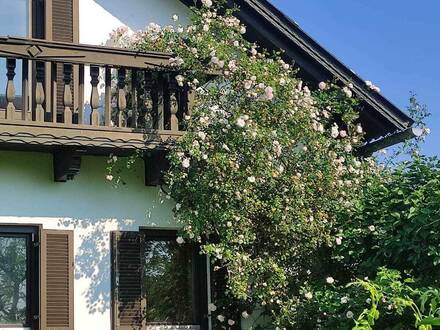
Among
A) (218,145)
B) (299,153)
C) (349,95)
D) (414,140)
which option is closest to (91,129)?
(218,145)

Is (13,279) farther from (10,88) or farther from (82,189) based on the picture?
(10,88)

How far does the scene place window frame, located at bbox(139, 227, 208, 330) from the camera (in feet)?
34.4

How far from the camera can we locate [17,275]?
988 centimetres

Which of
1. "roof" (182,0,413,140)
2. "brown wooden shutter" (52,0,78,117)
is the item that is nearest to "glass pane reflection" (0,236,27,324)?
"brown wooden shutter" (52,0,78,117)

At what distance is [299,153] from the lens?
9.99 metres

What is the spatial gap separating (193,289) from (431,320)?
5935mm

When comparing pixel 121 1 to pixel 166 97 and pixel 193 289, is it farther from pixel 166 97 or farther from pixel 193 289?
pixel 193 289

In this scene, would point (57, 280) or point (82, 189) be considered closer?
point (57, 280)

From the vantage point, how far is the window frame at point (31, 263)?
9742mm

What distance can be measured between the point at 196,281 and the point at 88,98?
2492 millimetres

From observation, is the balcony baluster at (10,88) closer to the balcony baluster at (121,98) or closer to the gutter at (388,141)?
the balcony baluster at (121,98)

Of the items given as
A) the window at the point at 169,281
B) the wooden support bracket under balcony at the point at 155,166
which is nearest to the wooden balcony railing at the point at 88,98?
the wooden support bracket under balcony at the point at 155,166

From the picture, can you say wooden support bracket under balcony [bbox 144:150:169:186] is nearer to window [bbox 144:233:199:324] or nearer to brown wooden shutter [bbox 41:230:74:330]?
window [bbox 144:233:199:324]

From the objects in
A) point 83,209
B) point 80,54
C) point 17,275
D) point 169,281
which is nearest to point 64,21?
point 80,54
